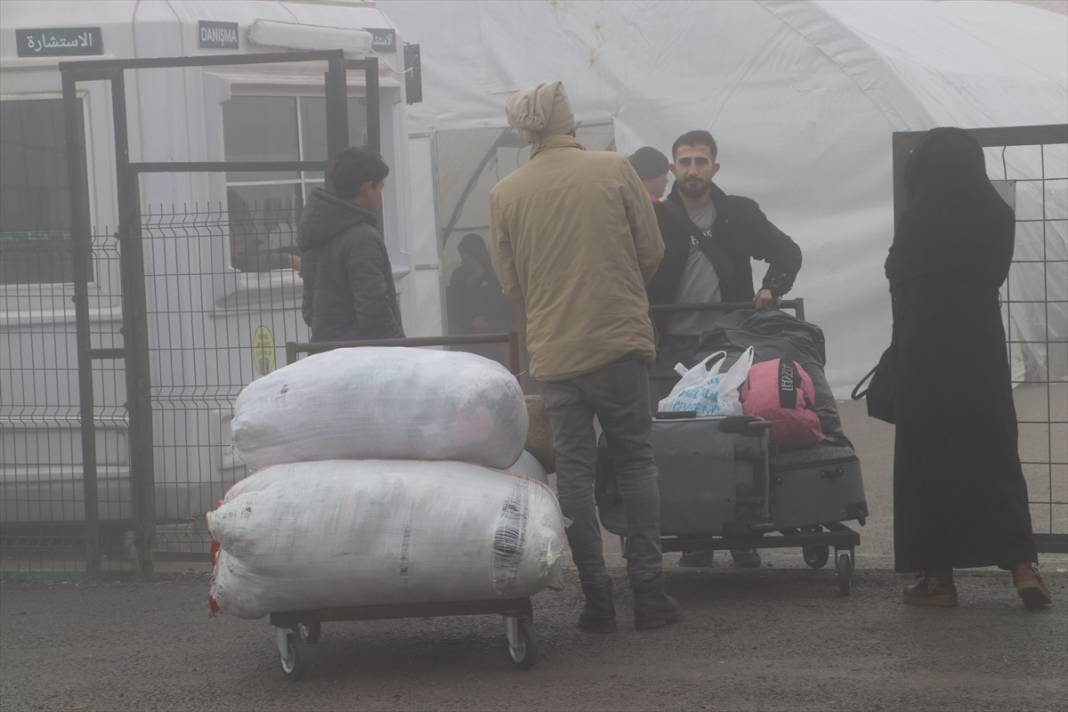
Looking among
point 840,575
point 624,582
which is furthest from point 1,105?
point 840,575

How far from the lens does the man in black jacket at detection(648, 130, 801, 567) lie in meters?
7.47

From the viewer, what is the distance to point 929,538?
6.47 m

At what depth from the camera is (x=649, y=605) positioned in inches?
246

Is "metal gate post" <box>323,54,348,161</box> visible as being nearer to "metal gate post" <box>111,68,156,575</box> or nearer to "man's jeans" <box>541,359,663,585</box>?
"metal gate post" <box>111,68,156,575</box>

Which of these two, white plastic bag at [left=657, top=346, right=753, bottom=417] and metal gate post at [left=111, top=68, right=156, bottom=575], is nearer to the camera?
white plastic bag at [left=657, top=346, right=753, bottom=417]

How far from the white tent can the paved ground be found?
23.7ft

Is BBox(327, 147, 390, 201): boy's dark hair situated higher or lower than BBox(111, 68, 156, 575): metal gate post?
higher

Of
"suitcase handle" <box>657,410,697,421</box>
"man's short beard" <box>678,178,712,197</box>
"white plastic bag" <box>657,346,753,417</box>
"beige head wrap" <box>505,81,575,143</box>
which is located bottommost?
"suitcase handle" <box>657,410,697,421</box>

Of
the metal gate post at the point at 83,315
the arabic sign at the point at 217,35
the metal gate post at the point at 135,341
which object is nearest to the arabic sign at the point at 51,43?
the arabic sign at the point at 217,35

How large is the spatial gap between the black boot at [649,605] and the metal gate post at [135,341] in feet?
8.90

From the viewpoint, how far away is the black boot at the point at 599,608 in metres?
6.23

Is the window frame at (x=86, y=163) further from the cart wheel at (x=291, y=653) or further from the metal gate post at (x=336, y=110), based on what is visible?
the cart wheel at (x=291, y=653)

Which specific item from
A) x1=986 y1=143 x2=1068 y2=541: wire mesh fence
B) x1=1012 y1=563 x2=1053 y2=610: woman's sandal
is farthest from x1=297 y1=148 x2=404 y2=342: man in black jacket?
x1=986 y1=143 x2=1068 y2=541: wire mesh fence

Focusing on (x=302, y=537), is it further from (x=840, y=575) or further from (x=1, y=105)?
(x=1, y=105)
